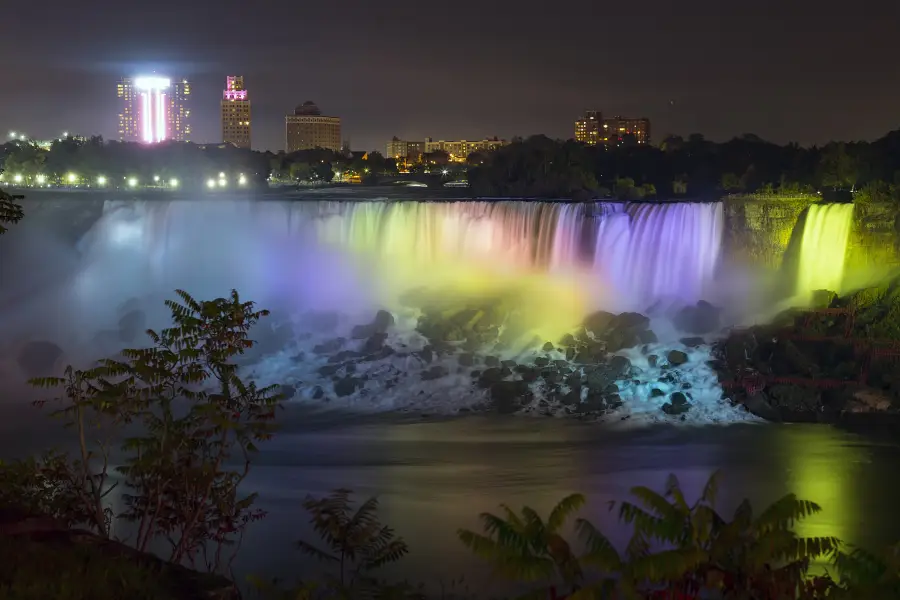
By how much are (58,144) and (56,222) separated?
133 ft

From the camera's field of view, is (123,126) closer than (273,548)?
No

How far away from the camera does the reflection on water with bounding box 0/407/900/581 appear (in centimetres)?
1493

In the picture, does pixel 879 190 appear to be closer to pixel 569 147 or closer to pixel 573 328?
pixel 573 328

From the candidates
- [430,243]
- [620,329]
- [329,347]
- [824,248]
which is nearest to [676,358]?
[620,329]

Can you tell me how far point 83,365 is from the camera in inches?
1120

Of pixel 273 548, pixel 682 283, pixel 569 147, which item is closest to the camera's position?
pixel 273 548

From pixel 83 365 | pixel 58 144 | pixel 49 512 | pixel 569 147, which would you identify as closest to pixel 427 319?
pixel 83 365

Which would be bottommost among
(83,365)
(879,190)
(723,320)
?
(83,365)

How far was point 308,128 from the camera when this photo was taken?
180125mm

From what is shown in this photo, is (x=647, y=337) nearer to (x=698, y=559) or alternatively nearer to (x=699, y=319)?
(x=699, y=319)

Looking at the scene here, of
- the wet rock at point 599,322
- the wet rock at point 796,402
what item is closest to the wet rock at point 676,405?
the wet rock at point 796,402

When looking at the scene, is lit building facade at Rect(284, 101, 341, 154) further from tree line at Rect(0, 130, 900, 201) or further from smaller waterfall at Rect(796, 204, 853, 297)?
smaller waterfall at Rect(796, 204, 853, 297)

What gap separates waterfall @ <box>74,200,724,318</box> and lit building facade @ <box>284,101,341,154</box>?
145 metres

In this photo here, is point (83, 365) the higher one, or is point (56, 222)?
point (56, 222)
